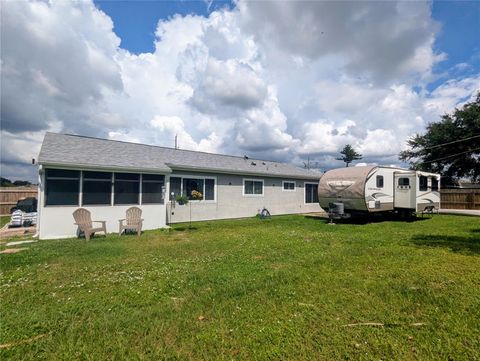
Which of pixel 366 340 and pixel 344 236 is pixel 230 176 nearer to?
pixel 344 236

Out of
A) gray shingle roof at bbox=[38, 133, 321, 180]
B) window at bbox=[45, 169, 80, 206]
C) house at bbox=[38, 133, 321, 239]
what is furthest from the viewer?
gray shingle roof at bbox=[38, 133, 321, 180]

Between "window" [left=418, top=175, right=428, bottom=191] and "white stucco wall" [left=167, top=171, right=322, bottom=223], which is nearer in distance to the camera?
"white stucco wall" [left=167, top=171, right=322, bottom=223]

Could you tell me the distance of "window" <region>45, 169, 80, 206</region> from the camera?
31.3 ft

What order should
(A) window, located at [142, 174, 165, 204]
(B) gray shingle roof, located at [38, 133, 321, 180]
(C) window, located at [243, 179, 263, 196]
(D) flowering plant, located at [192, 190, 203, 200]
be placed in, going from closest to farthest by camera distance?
(B) gray shingle roof, located at [38, 133, 321, 180] < (A) window, located at [142, 174, 165, 204] < (D) flowering plant, located at [192, 190, 203, 200] < (C) window, located at [243, 179, 263, 196]

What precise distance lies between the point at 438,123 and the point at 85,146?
27.7 m

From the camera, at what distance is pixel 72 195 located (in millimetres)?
9992

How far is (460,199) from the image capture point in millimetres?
22156

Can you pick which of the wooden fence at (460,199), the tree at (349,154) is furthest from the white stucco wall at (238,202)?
the tree at (349,154)

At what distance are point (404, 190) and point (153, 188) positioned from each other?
1318 cm

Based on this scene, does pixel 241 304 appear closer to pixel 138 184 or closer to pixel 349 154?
pixel 138 184

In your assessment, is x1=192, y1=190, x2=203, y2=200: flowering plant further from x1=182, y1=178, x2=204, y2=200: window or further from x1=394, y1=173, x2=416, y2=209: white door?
x1=394, y1=173, x2=416, y2=209: white door

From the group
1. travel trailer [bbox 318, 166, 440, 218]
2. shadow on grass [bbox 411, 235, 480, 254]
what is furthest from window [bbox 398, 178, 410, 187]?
shadow on grass [bbox 411, 235, 480, 254]

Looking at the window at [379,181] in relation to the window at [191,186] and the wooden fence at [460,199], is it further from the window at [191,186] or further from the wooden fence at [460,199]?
the wooden fence at [460,199]

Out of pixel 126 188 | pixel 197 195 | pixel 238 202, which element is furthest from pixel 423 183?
pixel 126 188
